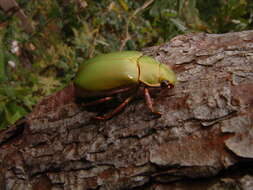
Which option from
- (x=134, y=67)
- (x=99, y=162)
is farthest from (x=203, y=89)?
(x=99, y=162)

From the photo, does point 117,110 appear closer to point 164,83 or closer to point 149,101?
point 149,101

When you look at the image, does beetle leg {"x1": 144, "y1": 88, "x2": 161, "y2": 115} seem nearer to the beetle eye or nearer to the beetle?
the beetle

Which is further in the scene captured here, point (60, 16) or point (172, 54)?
point (60, 16)

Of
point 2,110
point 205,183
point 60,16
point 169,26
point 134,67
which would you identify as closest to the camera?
point 205,183

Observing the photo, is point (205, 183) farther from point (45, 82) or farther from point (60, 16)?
point (60, 16)

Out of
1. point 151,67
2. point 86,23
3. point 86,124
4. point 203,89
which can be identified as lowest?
point 86,124

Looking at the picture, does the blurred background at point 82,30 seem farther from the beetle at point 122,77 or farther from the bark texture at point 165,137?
the beetle at point 122,77
